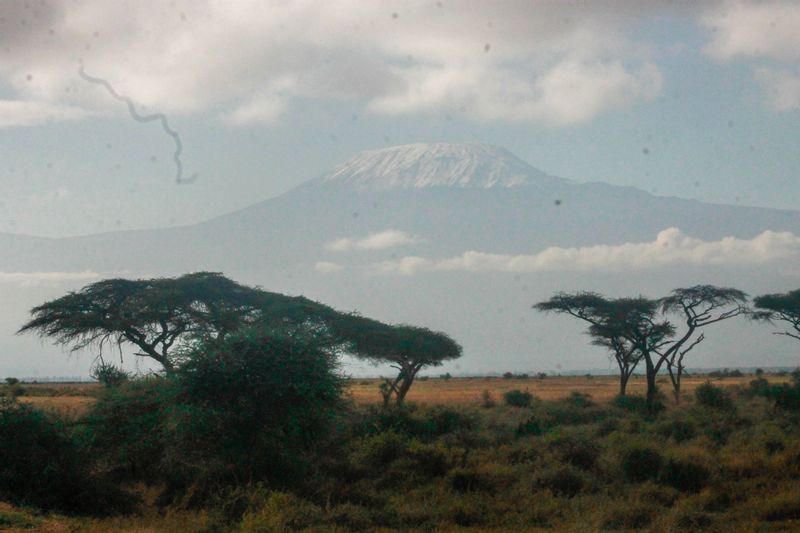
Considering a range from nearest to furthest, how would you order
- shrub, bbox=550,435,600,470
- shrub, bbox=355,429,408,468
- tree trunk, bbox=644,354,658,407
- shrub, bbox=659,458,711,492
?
shrub, bbox=659,458,711,492 → shrub, bbox=550,435,600,470 → shrub, bbox=355,429,408,468 → tree trunk, bbox=644,354,658,407

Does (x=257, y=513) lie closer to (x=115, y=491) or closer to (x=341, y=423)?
(x=115, y=491)

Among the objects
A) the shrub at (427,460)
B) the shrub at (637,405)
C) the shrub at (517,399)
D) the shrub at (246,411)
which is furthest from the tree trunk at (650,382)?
the shrub at (246,411)

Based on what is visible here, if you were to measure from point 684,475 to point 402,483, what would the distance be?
5.89 meters

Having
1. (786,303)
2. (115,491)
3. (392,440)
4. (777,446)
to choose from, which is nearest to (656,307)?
(786,303)

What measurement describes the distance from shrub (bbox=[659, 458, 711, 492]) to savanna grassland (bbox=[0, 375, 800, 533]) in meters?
0.03

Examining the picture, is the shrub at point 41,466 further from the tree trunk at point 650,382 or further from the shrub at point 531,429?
the tree trunk at point 650,382

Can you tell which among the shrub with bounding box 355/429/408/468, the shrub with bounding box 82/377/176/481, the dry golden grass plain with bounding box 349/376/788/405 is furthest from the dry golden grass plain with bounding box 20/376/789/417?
the shrub with bounding box 355/429/408/468

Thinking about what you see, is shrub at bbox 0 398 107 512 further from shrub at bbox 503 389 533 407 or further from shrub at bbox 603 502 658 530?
shrub at bbox 503 389 533 407

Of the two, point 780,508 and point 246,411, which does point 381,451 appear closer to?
point 246,411

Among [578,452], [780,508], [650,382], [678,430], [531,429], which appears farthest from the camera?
[650,382]

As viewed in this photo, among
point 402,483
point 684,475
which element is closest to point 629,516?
point 684,475

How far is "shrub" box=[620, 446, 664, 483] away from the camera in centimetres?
1734

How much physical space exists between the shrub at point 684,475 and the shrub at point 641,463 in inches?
18.4

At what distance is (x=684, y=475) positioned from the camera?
16.7 m
